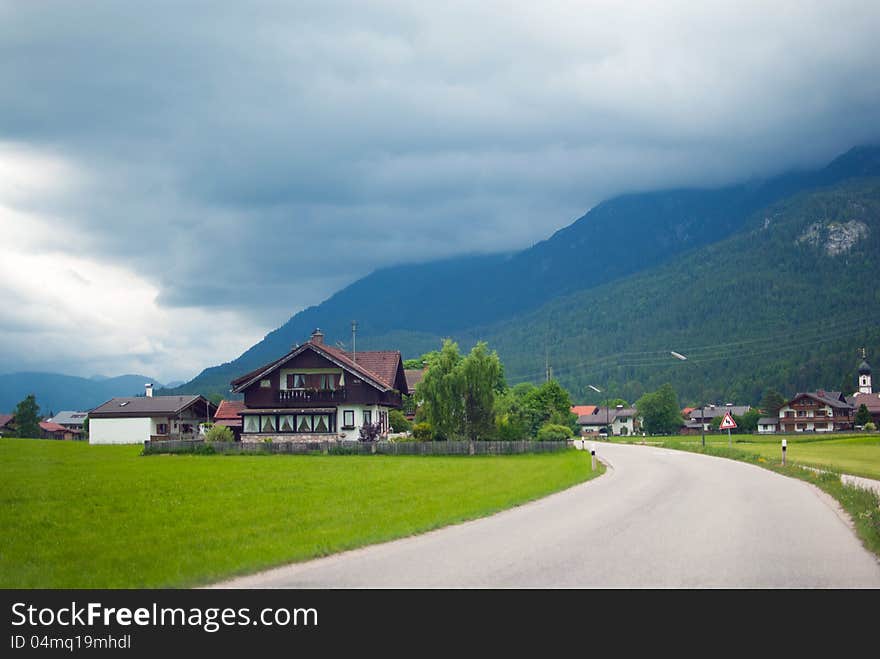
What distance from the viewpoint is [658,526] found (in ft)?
57.7

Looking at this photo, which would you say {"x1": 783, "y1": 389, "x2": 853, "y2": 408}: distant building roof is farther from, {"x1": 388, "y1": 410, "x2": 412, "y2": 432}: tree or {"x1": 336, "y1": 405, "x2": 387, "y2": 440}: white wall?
{"x1": 336, "y1": 405, "x2": 387, "y2": 440}: white wall

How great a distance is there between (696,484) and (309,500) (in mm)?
13479

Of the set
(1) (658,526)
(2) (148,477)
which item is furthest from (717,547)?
(2) (148,477)

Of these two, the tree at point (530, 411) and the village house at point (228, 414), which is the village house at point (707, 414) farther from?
the village house at point (228, 414)

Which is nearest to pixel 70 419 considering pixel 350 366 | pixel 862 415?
pixel 350 366

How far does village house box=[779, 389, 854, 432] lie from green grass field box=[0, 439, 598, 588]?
12117cm

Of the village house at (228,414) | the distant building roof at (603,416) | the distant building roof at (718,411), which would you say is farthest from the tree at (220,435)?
the distant building roof at (603,416)

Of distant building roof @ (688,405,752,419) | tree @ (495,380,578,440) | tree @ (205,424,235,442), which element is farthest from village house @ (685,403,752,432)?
tree @ (205,424,235,442)

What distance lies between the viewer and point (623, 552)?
1404 cm

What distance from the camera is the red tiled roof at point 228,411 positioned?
9062cm

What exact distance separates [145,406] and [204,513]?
69.9 metres

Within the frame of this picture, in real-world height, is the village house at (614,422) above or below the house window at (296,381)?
below

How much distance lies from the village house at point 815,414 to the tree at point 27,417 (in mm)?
115535
